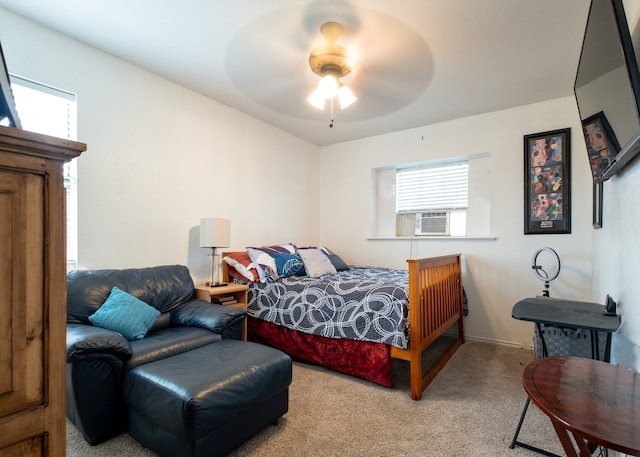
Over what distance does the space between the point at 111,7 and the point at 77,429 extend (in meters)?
2.50

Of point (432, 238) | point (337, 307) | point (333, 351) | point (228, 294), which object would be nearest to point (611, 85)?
point (337, 307)

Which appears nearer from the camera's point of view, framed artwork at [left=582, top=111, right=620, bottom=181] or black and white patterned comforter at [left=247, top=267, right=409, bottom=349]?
framed artwork at [left=582, top=111, right=620, bottom=181]

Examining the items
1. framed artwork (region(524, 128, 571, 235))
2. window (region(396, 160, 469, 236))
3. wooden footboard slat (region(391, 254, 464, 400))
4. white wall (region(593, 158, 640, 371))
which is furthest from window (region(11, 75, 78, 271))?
framed artwork (region(524, 128, 571, 235))

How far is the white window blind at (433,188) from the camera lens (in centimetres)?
377

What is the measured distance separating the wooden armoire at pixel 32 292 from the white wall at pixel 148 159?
6.74ft

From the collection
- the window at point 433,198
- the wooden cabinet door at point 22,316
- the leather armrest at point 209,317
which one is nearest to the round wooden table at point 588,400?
the wooden cabinet door at point 22,316

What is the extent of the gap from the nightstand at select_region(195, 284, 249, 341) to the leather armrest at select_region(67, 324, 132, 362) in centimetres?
105

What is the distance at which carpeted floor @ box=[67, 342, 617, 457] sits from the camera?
5.39ft

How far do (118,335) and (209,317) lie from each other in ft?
2.11

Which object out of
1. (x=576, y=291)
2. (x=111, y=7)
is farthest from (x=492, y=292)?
(x=111, y=7)

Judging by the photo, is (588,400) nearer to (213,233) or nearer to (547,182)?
(213,233)

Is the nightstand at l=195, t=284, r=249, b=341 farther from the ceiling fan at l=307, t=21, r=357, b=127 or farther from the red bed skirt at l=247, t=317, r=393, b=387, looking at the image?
the ceiling fan at l=307, t=21, r=357, b=127

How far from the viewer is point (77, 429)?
69.7 inches

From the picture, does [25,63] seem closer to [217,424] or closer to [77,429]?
[77,429]
